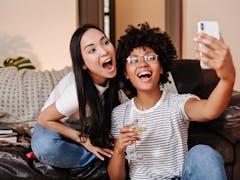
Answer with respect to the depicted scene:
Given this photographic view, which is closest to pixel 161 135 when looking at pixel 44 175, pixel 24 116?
pixel 44 175

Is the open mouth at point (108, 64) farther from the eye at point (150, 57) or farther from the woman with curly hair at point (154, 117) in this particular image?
the eye at point (150, 57)

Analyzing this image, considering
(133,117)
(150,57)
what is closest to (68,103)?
(133,117)

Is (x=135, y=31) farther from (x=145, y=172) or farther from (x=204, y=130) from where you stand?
(x=204, y=130)

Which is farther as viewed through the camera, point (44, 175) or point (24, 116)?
point (24, 116)

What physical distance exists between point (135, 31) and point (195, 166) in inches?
23.5

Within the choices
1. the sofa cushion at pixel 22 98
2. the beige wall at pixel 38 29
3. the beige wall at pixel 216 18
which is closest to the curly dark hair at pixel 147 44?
the sofa cushion at pixel 22 98

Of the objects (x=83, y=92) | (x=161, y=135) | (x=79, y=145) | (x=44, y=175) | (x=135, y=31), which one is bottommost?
(x=44, y=175)

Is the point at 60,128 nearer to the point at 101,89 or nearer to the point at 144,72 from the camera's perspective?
the point at 101,89

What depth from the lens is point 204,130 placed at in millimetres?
2129

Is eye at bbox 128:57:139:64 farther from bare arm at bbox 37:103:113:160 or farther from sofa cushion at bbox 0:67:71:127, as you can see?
sofa cushion at bbox 0:67:71:127

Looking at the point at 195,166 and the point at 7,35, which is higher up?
the point at 7,35

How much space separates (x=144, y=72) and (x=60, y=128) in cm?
45

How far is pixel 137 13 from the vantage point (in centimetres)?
508

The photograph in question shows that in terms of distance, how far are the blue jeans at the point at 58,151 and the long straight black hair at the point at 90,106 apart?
11 cm
